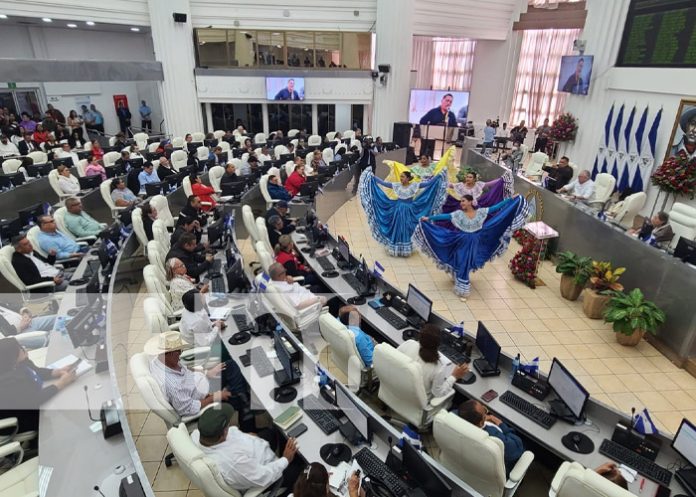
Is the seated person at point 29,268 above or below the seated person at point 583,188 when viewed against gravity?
below

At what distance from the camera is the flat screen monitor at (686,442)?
3.16 meters

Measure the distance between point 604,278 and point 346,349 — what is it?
186 inches

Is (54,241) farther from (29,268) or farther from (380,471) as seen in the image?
(380,471)

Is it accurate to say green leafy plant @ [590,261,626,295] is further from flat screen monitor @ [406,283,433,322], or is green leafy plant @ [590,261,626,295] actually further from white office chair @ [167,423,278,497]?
white office chair @ [167,423,278,497]

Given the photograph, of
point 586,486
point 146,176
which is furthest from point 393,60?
point 586,486

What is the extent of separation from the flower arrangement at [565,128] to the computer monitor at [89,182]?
1183 centimetres

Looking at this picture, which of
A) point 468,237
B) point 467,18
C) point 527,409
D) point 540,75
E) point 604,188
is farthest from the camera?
point 540,75

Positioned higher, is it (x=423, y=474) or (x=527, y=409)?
(x=423, y=474)

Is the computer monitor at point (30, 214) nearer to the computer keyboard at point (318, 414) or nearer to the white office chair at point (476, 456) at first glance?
the computer keyboard at point (318, 414)

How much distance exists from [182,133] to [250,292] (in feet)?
42.6

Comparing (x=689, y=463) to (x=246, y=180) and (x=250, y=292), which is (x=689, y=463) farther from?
(x=246, y=180)

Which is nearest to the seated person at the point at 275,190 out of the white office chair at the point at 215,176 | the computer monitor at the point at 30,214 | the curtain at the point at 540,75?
the white office chair at the point at 215,176

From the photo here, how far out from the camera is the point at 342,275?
6387mm

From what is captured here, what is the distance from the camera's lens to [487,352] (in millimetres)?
4488
